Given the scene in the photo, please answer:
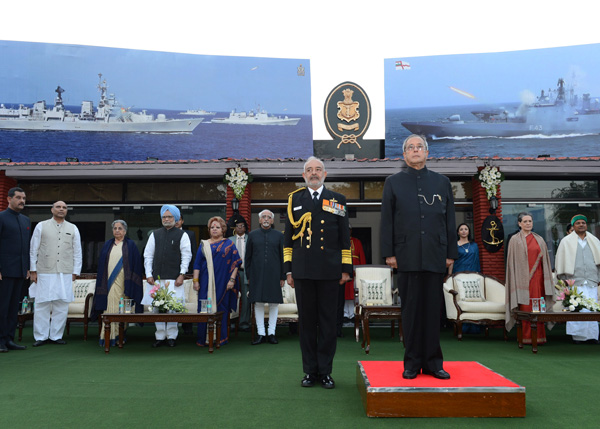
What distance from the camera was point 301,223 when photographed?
13.0ft

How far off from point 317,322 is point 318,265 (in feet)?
1.61

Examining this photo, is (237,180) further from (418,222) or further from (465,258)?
(418,222)

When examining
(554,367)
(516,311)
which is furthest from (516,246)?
(554,367)

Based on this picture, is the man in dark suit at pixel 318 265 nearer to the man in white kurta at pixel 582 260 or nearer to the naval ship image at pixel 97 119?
the man in white kurta at pixel 582 260

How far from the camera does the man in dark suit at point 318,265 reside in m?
3.85

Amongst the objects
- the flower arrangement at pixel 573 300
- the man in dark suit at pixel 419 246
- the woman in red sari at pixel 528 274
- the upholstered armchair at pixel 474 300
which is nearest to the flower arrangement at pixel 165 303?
the man in dark suit at pixel 419 246

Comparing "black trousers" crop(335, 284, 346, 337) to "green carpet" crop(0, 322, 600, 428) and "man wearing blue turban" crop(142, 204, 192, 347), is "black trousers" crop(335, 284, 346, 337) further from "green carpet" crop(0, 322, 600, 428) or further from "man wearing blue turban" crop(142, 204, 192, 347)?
"man wearing blue turban" crop(142, 204, 192, 347)

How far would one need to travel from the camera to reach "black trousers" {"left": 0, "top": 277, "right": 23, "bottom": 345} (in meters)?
6.05

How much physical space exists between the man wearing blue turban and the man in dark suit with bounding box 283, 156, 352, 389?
3.04 meters

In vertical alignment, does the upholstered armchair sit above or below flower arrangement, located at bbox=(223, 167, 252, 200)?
below

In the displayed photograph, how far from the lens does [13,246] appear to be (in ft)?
20.4

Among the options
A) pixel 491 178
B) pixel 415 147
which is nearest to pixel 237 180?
pixel 491 178

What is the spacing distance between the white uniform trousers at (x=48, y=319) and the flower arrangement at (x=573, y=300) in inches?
267

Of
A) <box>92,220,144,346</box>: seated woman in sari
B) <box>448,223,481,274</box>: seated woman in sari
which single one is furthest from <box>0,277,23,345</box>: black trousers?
<box>448,223,481,274</box>: seated woman in sari
